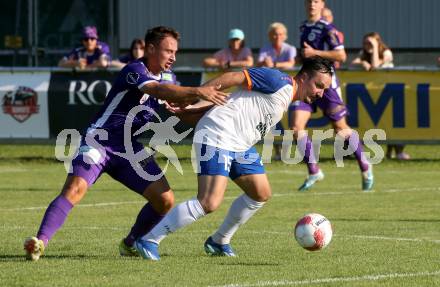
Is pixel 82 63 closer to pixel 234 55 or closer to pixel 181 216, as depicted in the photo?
pixel 234 55

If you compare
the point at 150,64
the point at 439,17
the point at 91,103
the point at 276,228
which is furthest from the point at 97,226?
the point at 439,17

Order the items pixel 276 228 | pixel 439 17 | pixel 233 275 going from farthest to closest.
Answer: pixel 439 17 < pixel 276 228 < pixel 233 275

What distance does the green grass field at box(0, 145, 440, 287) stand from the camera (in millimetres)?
8352

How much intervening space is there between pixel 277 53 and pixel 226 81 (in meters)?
Result: 11.0

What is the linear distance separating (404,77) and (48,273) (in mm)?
12055

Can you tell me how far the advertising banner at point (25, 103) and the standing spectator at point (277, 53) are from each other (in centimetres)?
361

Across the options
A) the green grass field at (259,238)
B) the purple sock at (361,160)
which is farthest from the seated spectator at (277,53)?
the purple sock at (361,160)

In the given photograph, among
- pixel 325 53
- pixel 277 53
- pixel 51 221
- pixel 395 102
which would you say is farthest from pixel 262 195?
pixel 395 102

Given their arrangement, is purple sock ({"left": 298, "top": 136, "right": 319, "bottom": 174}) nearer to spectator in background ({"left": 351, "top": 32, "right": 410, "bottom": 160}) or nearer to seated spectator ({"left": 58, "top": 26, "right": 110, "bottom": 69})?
spectator in background ({"left": 351, "top": 32, "right": 410, "bottom": 160})

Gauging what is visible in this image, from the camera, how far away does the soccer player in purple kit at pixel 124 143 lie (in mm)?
9086

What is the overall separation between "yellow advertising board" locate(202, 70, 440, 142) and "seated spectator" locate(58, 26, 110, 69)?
329 cm

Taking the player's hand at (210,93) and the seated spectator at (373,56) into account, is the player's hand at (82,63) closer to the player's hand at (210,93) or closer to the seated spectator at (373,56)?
the seated spectator at (373,56)

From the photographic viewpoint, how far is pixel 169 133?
67.0 feet

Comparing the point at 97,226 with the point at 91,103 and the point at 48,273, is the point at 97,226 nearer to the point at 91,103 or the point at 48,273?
the point at 48,273
